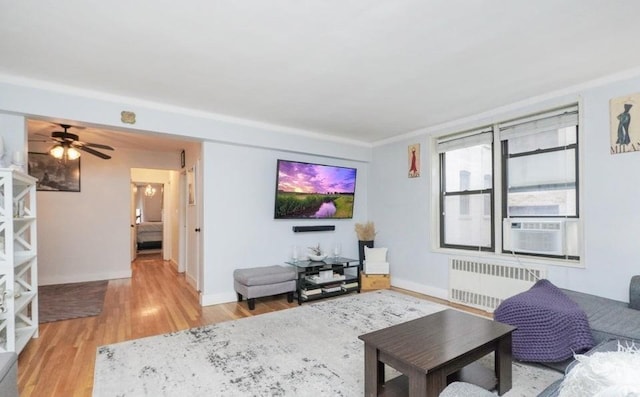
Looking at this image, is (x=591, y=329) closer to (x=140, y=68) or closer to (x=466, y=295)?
(x=466, y=295)

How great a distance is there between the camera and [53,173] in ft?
17.1

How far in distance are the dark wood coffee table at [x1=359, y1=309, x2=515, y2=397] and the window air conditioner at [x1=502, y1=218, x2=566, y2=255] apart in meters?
1.73

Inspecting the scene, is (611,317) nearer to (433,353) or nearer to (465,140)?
(433,353)

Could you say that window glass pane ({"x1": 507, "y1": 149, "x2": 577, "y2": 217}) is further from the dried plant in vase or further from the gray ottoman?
the gray ottoman

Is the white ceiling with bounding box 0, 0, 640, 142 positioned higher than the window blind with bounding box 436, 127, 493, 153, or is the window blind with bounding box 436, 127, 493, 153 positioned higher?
the white ceiling with bounding box 0, 0, 640, 142

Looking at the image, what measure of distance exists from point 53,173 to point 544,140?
7.14 meters

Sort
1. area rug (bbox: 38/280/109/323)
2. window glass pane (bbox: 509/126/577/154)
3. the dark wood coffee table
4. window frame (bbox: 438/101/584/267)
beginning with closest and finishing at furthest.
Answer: the dark wood coffee table → window frame (bbox: 438/101/584/267) → window glass pane (bbox: 509/126/577/154) → area rug (bbox: 38/280/109/323)

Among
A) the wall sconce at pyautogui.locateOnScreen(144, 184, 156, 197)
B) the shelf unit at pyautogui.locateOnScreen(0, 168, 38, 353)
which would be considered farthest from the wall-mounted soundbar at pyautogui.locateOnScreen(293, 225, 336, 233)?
the wall sconce at pyautogui.locateOnScreen(144, 184, 156, 197)

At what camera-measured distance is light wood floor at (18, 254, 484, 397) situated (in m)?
2.26

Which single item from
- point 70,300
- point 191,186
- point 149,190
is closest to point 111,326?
point 70,300

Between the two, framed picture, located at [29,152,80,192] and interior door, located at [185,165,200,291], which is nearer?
interior door, located at [185,165,200,291]

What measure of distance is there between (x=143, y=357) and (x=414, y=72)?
132 inches

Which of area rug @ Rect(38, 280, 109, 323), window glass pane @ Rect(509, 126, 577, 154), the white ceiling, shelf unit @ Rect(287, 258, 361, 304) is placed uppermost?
the white ceiling

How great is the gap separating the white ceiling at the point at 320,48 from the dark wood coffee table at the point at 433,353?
6.65 feet
